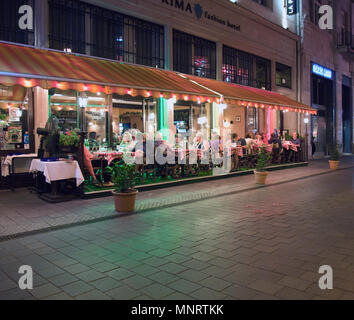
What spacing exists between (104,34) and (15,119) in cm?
451

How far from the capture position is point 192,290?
3.44 meters

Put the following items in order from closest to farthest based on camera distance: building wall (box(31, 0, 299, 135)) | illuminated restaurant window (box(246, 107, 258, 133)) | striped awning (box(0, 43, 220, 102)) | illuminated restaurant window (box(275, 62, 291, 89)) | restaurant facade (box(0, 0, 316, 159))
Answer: striped awning (box(0, 43, 220, 102)) < restaurant facade (box(0, 0, 316, 159)) < building wall (box(31, 0, 299, 135)) < illuminated restaurant window (box(246, 107, 258, 133)) < illuminated restaurant window (box(275, 62, 291, 89))

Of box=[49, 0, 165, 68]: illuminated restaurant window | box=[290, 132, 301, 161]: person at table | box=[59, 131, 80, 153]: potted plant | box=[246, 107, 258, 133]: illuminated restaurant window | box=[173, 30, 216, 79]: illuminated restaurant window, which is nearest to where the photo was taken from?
box=[59, 131, 80, 153]: potted plant

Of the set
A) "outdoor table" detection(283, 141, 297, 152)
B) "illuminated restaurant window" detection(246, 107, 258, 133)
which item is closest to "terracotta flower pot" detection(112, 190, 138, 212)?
"outdoor table" detection(283, 141, 297, 152)

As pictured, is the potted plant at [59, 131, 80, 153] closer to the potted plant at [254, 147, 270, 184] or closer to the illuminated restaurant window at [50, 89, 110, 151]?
the illuminated restaurant window at [50, 89, 110, 151]

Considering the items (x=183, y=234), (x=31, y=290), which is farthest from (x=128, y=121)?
(x=31, y=290)

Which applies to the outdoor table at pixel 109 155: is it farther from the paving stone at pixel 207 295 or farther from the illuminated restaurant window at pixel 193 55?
the paving stone at pixel 207 295

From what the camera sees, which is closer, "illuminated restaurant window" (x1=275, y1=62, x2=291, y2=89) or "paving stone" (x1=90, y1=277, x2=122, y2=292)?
"paving stone" (x1=90, y1=277, x2=122, y2=292)

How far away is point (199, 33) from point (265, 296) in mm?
13900

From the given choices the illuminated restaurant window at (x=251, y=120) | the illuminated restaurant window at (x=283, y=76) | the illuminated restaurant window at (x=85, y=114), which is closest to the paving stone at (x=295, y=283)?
the illuminated restaurant window at (x=85, y=114)

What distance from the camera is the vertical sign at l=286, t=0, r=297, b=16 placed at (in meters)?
20.8

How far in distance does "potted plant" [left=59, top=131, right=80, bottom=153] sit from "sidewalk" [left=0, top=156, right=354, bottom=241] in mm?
1301

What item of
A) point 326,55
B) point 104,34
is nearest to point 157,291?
point 104,34

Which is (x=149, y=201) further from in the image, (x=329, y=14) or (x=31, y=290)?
(x=329, y=14)
